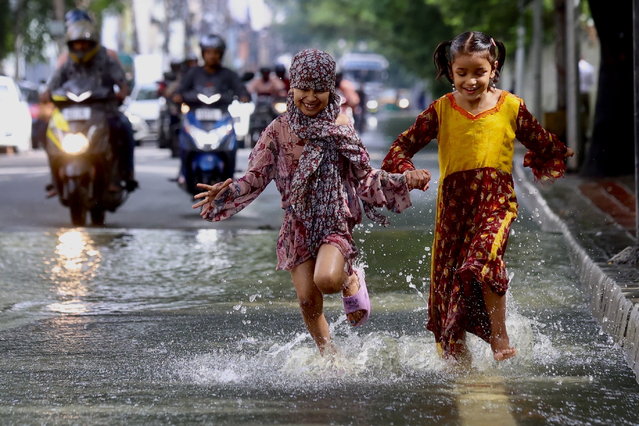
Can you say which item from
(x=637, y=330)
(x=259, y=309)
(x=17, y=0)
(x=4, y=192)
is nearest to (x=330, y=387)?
(x=637, y=330)

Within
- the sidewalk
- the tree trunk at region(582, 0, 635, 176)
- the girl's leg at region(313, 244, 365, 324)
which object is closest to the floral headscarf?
the girl's leg at region(313, 244, 365, 324)

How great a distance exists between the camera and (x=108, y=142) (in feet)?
43.4

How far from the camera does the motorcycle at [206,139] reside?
14453 millimetres

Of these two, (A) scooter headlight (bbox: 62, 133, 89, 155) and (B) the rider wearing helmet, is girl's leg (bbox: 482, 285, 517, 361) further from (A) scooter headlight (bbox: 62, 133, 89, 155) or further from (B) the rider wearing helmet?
(B) the rider wearing helmet

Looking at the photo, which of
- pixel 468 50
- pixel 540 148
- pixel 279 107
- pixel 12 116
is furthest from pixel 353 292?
pixel 12 116

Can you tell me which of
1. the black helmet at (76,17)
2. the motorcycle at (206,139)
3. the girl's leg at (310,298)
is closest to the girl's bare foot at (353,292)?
the girl's leg at (310,298)

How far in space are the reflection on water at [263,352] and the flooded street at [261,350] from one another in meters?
0.01

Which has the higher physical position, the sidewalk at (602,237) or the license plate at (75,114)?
the license plate at (75,114)

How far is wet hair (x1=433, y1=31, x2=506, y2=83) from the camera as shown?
19.9ft

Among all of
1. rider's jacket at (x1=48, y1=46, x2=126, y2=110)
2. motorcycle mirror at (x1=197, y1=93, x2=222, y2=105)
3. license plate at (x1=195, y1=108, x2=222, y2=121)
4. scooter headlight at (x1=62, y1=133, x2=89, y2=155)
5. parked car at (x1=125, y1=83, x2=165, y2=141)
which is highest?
rider's jacket at (x1=48, y1=46, x2=126, y2=110)

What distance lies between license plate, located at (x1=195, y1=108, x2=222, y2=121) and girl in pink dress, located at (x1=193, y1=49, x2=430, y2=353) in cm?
830

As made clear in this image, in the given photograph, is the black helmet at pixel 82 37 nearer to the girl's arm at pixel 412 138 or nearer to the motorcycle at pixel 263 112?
the girl's arm at pixel 412 138

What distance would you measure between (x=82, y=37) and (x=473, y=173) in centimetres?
719

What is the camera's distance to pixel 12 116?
3080 centimetres
